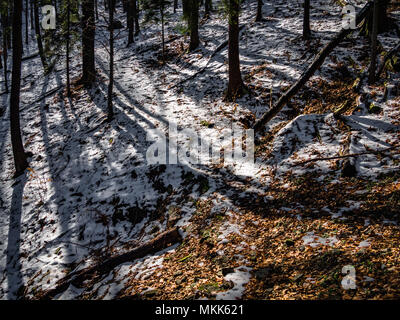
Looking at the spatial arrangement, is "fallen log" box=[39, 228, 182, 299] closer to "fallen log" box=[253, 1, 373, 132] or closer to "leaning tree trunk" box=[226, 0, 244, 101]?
"fallen log" box=[253, 1, 373, 132]

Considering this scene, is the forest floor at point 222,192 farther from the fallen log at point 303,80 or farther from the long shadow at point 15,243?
the fallen log at point 303,80

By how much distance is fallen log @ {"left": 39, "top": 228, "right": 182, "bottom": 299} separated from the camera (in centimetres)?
491

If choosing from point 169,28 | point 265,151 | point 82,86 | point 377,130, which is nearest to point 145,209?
point 265,151

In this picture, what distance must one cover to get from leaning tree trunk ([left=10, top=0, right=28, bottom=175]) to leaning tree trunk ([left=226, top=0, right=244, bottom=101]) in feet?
25.0

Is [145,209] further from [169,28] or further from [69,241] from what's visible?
[169,28]

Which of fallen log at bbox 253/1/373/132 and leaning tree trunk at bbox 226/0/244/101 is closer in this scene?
fallen log at bbox 253/1/373/132

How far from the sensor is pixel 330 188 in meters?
5.04

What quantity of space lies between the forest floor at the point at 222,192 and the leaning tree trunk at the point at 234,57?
433 mm

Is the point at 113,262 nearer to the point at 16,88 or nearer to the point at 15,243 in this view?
the point at 15,243

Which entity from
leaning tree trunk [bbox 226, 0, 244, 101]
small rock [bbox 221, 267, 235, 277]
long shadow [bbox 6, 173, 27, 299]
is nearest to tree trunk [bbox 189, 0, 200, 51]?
leaning tree trunk [bbox 226, 0, 244, 101]

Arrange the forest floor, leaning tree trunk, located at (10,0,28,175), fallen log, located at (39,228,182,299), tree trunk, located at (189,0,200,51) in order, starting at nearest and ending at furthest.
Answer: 1. the forest floor
2. fallen log, located at (39,228,182,299)
3. leaning tree trunk, located at (10,0,28,175)
4. tree trunk, located at (189,0,200,51)

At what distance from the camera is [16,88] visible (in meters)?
9.40

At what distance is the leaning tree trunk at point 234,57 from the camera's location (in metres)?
8.52

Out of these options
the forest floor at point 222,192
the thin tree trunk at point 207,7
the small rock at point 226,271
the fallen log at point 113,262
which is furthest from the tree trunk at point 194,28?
the small rock at point 226,271
